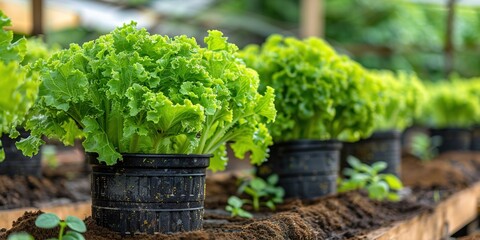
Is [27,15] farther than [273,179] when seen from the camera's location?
Yes

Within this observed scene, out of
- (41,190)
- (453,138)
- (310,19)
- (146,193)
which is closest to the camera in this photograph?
(146,193)

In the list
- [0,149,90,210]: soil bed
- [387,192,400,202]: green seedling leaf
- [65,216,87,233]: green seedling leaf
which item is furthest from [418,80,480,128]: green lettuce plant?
[65,216,87,233]: green seedling leaf

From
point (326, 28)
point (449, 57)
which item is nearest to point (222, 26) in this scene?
point (449, 57)

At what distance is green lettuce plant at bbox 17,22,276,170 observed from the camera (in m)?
3.02

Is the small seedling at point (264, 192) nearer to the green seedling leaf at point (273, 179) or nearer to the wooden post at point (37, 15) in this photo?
the green seedling leaf at point (273, 179)

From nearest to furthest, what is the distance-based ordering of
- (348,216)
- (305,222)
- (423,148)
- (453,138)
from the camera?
(305,222), (348,216), (423,148), (453,138)

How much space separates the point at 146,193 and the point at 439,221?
314 centimetres

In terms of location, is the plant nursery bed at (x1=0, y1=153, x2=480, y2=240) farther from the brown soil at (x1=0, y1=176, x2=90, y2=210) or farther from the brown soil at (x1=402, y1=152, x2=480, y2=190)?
the brown soil at (x1=0, y1=176, x2=90, y2=210)

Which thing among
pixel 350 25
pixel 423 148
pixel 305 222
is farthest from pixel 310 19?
pixel 350 25

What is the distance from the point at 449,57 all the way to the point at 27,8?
7235 mm

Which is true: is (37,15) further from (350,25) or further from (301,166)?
(350,25)

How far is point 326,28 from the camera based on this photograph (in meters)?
17.4

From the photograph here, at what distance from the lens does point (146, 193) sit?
3.11 meters

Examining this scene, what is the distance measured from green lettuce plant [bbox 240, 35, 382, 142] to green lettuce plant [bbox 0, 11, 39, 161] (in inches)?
85.6
